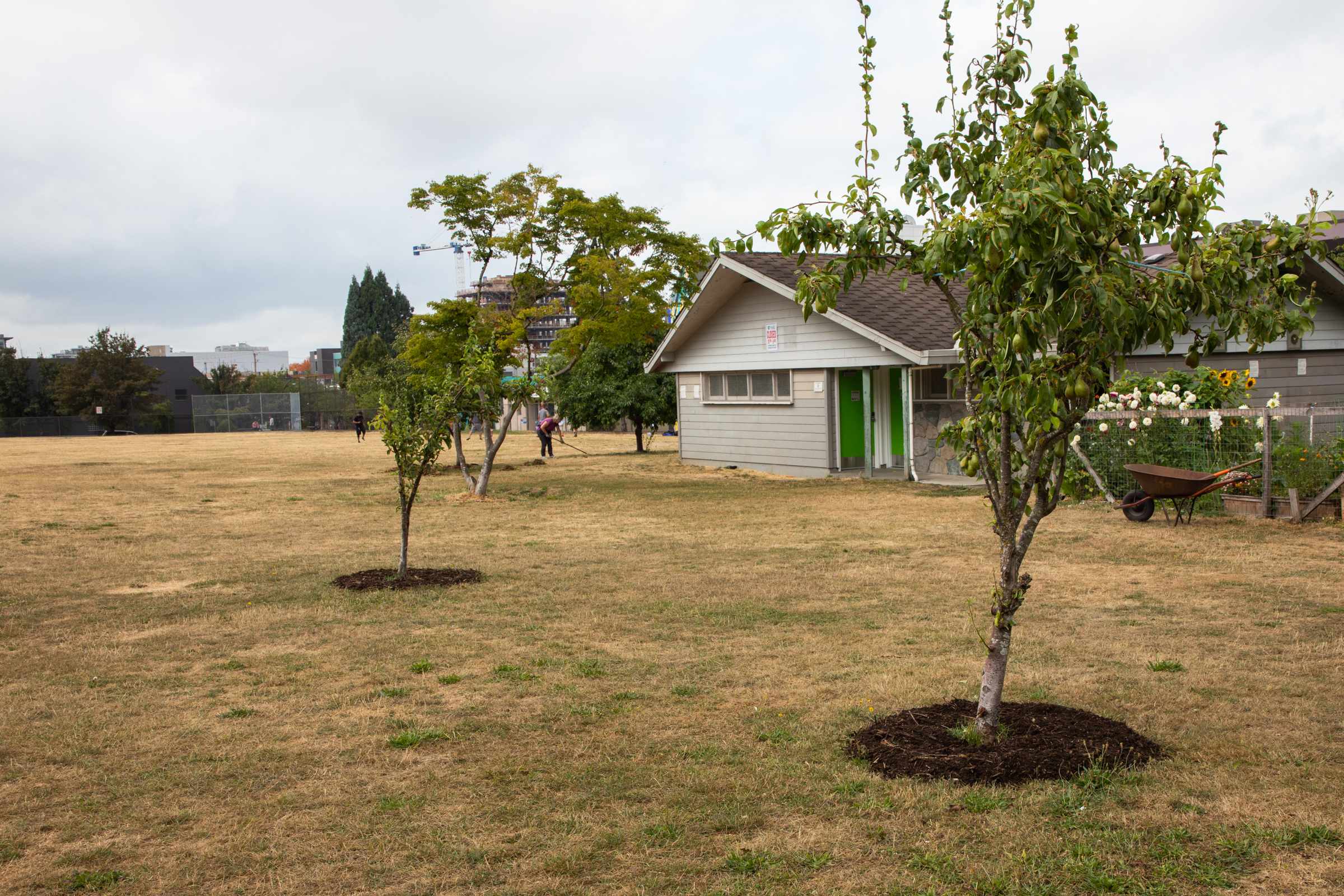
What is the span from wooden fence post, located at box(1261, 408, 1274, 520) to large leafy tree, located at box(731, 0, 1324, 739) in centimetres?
826

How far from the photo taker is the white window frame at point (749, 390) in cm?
2264

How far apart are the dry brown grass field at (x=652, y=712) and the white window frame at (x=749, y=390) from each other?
946 cm

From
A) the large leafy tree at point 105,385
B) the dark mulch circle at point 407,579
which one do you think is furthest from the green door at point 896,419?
the large leafy tree at point 105,385

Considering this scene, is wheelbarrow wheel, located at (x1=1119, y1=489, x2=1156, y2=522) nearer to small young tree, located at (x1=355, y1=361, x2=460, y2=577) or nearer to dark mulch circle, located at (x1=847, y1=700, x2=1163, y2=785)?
dark mulch circle, located at (x1=847, y1=700, x2=1163, y2=785)

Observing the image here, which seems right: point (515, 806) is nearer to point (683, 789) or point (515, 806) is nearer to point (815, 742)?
point (683, 789)

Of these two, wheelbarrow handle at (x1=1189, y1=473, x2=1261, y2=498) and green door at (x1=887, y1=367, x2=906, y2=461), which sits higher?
green door at (x1=887, y1=367, x2=906, y2=461)

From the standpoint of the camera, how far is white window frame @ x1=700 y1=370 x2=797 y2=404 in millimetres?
22641

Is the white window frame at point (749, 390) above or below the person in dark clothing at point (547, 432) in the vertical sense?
above

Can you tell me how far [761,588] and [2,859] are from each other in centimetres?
662

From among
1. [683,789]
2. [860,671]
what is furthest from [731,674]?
[683,789]

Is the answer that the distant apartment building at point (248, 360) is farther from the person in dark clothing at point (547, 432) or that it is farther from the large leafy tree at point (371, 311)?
Answer: the person in dark clothing at point (547, 432)

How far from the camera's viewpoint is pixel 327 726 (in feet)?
19.9

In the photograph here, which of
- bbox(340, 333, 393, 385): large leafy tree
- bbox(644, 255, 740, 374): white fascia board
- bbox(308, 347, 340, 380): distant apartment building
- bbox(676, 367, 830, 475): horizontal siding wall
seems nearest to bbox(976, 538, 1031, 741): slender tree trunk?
bbox(644, 255, 740, 374): white fascia board

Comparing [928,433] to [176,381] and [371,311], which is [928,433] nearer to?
[176,381]
